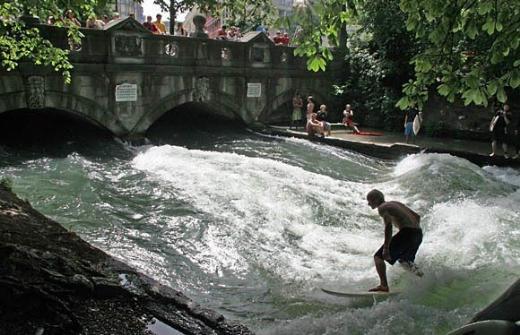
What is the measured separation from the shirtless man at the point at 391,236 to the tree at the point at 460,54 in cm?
241

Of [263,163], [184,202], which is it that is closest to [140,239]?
[184,202]

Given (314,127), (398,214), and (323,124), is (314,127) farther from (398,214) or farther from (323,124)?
(398,214)

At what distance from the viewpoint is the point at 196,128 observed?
2156cm

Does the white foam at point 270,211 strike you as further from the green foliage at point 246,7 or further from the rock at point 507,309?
the rock at point 507,309

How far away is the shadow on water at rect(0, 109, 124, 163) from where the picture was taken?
50.1 feet

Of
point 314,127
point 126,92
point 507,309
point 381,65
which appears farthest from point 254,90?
point 507,309

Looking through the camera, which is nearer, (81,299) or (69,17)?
(81,299)

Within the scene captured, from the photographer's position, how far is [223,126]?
2219 cm

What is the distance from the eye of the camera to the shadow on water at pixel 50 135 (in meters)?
15.3

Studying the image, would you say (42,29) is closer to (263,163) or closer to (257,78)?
(263,163)

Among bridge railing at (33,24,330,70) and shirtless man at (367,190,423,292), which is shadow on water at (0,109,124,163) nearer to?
bridge railing at (33,24,330,70)

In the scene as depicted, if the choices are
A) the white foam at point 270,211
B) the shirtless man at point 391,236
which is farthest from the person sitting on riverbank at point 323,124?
the shirtless man at point 391,236

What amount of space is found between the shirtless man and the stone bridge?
36.9 feet

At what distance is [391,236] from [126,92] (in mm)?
12296
